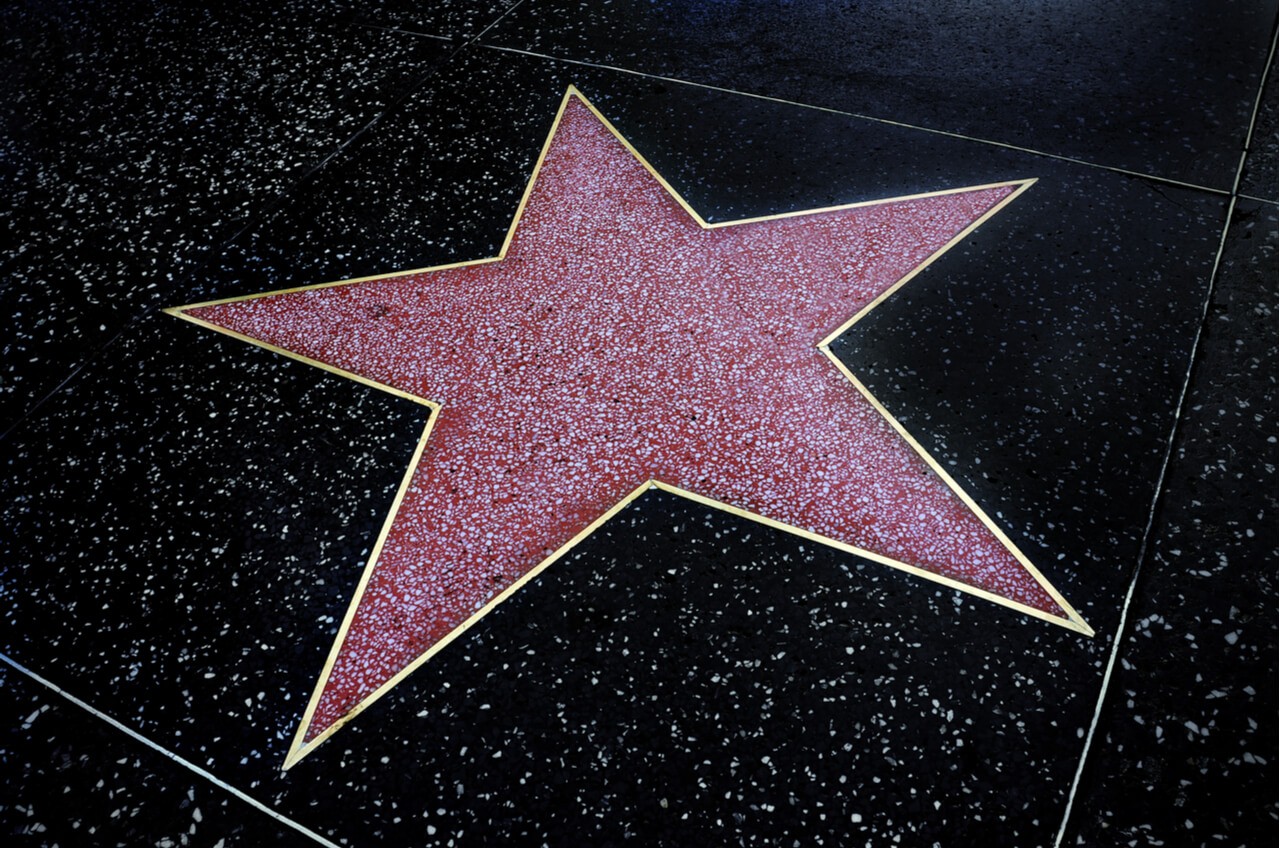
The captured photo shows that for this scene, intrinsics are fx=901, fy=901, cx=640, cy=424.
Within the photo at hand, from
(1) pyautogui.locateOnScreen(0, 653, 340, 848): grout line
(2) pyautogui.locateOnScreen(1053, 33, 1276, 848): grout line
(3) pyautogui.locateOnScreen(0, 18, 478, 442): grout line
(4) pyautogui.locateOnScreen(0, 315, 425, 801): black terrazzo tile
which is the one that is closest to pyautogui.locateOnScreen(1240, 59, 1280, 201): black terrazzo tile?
(2) pyautogui.locateOnScreen(1053, 33, 1276, 848): grout line

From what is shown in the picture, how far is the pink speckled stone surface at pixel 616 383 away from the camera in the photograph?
1.06 m

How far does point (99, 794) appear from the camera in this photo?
92cm

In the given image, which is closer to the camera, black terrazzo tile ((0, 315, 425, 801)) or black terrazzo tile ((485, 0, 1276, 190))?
black terrazzo tile ((0, 315, 425, 801))

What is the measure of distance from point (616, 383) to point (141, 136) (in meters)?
1.22

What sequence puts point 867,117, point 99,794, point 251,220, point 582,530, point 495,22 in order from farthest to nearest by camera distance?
point 495,22 < point 867,117 < point 251,220 < point 582,530 < point 99,794

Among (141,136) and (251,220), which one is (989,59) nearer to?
(251,220)

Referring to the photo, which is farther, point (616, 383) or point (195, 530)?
point (616, 383)

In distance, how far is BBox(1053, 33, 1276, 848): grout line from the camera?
2.98 feet

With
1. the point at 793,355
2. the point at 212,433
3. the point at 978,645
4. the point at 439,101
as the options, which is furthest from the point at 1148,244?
the point at 212,433

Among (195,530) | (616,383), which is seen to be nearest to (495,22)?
(616,383)

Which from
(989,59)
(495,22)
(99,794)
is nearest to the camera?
(99,794)

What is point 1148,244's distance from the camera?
1.44m

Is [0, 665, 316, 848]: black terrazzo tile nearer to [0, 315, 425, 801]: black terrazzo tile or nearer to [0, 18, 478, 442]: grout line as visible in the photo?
[0, 315, 425, 801]: black terrazzo tile

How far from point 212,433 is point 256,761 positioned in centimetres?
50
